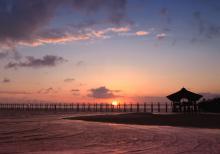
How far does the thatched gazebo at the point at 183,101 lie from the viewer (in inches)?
1695

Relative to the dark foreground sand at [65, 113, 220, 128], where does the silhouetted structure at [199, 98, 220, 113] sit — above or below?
above

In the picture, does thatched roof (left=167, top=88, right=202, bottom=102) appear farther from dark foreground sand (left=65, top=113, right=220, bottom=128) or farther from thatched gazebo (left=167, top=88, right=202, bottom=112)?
dark foreground sand (left=65, top=113, right=220, bottom=128)

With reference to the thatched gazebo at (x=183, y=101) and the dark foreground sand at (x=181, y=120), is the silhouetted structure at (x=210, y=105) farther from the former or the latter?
the dark foreground sand at (x=181, y=120)

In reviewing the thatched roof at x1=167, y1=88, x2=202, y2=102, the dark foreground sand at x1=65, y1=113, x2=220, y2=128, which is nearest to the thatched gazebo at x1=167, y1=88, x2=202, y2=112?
the thatched roof at x1=167, y1=88, x2=202, y2=102

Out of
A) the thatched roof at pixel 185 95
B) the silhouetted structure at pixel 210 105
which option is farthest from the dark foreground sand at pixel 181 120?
the thatched roof at pixel 185 95

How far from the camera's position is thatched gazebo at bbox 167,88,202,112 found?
1695 inches

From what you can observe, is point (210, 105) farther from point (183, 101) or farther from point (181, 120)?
point (181, 120)

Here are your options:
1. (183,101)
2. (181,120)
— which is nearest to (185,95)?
(183,101)

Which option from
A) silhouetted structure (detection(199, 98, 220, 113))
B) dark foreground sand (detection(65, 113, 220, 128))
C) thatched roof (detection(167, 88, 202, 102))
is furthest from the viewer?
thatched roof (detection(167, 88, 202, 102))

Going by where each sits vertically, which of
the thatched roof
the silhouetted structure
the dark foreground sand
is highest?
the thatched roof

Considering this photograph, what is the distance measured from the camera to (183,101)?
44.7 metres

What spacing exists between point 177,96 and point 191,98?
1.61m

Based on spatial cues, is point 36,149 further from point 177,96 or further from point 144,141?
point 177,96

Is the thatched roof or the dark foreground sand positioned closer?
the dark foreground sand
